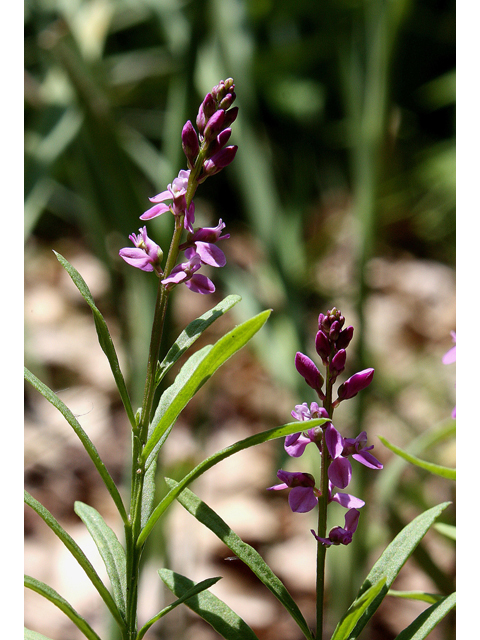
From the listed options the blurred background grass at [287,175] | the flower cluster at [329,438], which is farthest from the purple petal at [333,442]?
the blurred background grass at [287,175]

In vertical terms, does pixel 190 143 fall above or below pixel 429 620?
above

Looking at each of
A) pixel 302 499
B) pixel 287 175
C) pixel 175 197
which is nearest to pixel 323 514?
pixel 302 499

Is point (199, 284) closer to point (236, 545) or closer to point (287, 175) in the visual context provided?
point (236, 545)

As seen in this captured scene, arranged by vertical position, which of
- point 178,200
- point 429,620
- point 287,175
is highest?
point 287,175

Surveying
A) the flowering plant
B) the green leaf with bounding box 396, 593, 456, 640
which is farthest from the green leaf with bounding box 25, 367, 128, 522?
the green leaf with bounding box 396, 593, 456, 640

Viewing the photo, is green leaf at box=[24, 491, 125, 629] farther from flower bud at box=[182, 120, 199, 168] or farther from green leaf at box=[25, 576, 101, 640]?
flower bud at box=[182, 120, 199, 168]
